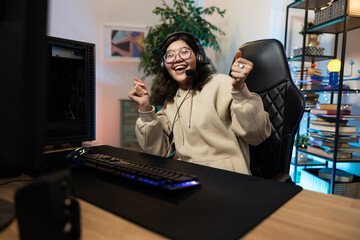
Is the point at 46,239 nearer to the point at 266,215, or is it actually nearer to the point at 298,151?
the point at 266,215

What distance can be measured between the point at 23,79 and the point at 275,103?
1006mm

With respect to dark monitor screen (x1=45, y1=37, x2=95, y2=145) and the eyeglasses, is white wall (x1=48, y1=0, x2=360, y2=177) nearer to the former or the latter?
the eyeglasses

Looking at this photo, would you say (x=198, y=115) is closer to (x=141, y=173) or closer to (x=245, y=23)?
(x=141, y=173)

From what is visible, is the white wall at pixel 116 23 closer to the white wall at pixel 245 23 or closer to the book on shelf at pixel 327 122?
the white wall at pixel 245 23

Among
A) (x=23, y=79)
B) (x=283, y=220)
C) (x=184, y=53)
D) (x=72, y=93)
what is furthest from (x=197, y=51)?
(x=23, y=79)

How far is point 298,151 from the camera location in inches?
89.1

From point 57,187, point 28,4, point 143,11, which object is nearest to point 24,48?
point 28,4

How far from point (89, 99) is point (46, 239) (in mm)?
→ 850

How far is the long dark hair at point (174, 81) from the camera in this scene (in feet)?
4.01

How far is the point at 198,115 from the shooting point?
3.71ft

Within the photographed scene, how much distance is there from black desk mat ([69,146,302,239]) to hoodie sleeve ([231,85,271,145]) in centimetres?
33

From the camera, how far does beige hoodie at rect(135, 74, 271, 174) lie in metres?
0.97

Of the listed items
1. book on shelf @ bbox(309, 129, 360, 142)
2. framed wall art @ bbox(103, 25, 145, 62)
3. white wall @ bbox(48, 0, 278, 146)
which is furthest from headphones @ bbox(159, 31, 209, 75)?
framed wall art @ bbox(103, 25, 145, 62)

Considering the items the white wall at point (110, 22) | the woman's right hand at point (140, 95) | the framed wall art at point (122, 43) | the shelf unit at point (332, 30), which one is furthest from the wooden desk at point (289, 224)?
the framed wall art at point (122, 43)
